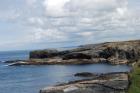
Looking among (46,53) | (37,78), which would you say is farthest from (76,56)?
(37,78)

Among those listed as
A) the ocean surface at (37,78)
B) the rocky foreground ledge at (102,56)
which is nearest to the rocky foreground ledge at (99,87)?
the ocean surface at (37,78)

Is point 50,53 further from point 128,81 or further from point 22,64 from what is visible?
point 128,81

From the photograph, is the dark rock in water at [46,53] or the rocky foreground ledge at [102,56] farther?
the dark rock in water at [46,53]

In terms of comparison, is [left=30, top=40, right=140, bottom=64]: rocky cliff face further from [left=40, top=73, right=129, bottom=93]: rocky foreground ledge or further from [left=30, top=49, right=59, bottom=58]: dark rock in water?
[left=40, top=73, right=129, bottom=93]: rocky foreground ledge

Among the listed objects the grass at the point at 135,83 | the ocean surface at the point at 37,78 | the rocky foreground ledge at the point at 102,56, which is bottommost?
the ocean surface at the point at 37,78

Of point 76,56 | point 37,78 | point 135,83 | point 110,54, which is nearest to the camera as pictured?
point 135,83

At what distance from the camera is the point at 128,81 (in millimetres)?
56875

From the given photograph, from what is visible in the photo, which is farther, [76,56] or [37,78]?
[76,56]

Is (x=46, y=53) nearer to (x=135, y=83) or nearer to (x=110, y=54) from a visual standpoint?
(x=110, y=54)

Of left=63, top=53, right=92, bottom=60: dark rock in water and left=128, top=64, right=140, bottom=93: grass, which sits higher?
left=63, top=53, right=92, bottom=60: dark rock in water

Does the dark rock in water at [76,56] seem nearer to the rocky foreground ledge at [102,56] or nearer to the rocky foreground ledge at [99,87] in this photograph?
the rocky foreground ledge at [102,56]

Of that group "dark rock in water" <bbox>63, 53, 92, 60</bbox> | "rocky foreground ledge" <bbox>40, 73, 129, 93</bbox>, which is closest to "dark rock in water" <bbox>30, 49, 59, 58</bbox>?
"dark rock in water" <bbox>63, 53, 92, 60</bbox>

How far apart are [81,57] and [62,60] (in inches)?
304

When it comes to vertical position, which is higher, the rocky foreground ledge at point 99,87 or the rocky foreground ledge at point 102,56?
the rocky foreground ledge at point 102,56
